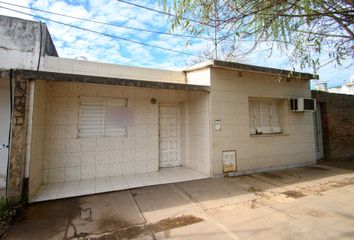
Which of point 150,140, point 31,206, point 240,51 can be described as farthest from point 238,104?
point 31,206

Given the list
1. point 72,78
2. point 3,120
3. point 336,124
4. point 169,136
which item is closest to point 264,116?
point 169,136

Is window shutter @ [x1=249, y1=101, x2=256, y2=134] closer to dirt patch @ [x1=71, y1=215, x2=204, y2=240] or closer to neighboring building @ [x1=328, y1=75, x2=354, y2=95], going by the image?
dirt patch @ [x1=71, y1=215, x2=204, y2=240]

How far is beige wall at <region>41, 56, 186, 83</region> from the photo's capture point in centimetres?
500

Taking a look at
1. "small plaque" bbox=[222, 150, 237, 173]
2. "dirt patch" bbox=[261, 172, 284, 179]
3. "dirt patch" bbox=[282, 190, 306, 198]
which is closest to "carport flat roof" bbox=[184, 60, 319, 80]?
"small plaque" bbox=[222, 150, 237, 173]

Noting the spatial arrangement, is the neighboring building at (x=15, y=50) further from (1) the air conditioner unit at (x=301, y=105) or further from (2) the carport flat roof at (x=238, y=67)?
(1) the air conditioner unit at (x=301, y=105)

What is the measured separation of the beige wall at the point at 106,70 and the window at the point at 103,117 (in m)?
0.83

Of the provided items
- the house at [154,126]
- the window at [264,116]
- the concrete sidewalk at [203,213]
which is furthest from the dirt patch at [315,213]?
the window at [264,116]

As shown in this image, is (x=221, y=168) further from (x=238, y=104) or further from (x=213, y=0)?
(x=213, y=0)

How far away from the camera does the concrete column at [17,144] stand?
335cm

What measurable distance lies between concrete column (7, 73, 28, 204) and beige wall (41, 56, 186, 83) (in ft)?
5.38

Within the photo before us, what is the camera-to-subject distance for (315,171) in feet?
18.9

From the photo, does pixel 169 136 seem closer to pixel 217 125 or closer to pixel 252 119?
pixel 217 125

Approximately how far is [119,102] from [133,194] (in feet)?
9.03

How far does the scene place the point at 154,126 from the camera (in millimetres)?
5945
